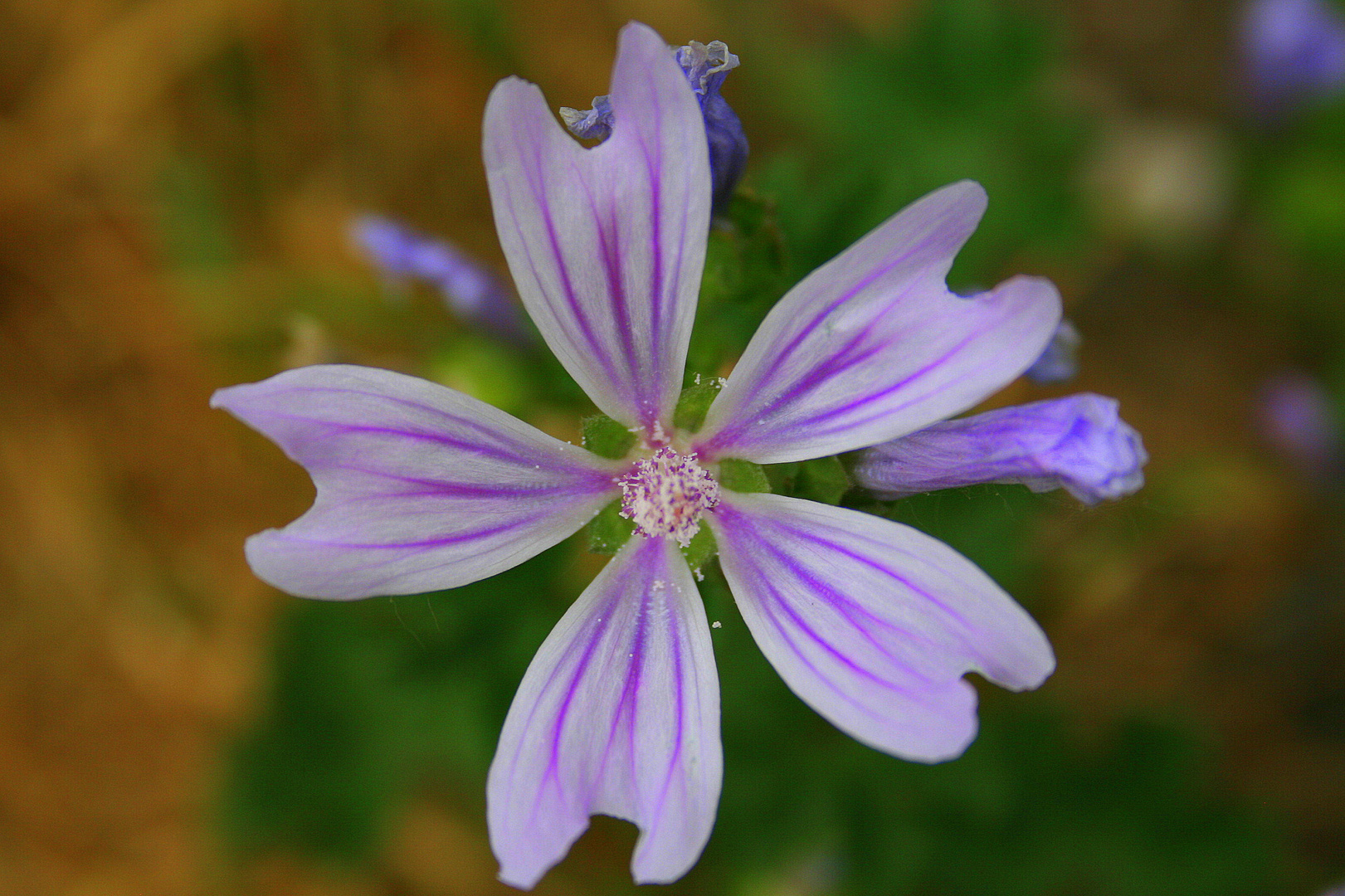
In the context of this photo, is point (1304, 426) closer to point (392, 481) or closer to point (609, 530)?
point (609, 530)

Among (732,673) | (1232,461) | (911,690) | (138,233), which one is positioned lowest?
(911,690)

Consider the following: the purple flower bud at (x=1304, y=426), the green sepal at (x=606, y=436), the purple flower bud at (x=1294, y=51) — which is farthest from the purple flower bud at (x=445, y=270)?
the purple flower bud at (x=1294, y=51)

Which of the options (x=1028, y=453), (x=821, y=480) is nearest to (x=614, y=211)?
(x=821, y=480)

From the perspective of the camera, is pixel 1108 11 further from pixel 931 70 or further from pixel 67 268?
pixel 67 268

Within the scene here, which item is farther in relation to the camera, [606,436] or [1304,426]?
[1304,426]

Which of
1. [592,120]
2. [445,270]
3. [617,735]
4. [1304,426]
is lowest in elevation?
[617,735]

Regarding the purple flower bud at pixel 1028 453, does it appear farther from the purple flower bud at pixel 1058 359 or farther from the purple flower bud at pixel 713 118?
the purple flower bud at pixel 713 118

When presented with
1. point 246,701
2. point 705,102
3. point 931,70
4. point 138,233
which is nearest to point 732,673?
point 705,102

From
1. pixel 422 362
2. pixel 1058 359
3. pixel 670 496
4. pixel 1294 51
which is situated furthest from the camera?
pixel 1294 51
